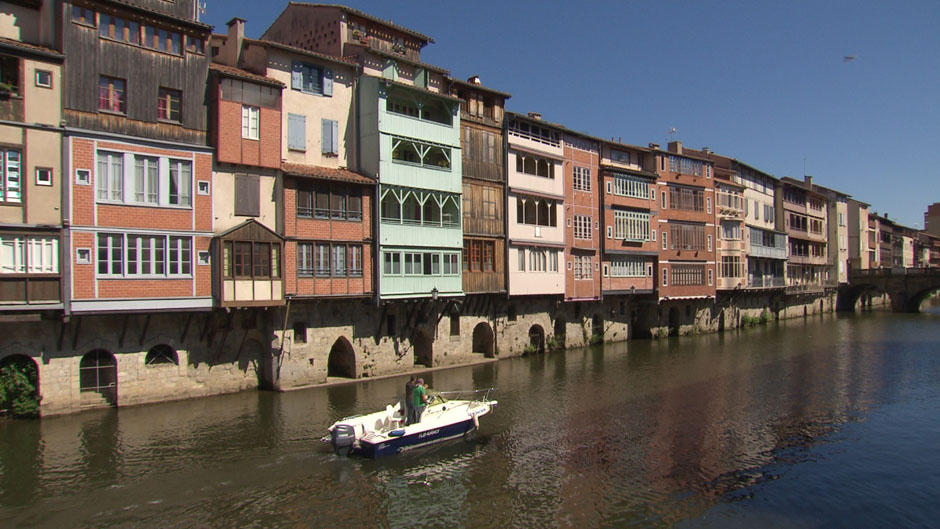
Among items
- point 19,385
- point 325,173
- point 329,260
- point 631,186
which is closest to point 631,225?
point 631,186

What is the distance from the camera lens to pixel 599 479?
865 inches

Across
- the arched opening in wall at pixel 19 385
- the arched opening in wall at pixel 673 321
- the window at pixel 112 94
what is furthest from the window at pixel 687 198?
the arched opening in wall at pixel 19 385

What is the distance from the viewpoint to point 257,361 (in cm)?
3397

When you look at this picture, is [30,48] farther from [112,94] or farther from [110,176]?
[110,176]

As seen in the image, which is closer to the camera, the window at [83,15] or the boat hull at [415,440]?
the boat hull at [415,440]

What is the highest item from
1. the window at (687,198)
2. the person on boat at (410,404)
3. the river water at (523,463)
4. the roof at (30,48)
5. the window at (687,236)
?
the roof at (30,48)

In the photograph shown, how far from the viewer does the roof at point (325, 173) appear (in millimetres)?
33219

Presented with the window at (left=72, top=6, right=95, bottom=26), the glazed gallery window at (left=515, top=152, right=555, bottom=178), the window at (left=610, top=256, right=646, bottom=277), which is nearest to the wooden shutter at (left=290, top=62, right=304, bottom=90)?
the window at (left=72, top=6, right=95, bottom=26)

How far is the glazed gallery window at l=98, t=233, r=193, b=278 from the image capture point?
91.4 feet

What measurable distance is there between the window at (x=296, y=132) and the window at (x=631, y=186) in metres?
30.5

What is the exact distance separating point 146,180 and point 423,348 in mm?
19614

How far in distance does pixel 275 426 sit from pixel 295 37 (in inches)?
1009

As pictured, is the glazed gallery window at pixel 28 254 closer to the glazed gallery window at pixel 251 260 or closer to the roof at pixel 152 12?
the glazed gallery window at pixel 251 260

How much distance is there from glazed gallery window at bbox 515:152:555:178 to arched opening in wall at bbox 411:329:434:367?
1411cm
